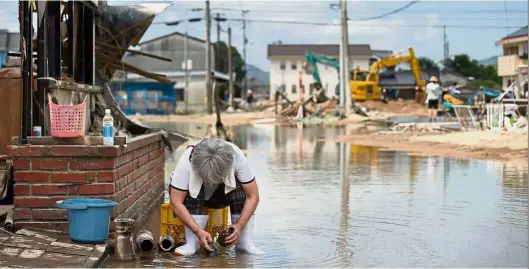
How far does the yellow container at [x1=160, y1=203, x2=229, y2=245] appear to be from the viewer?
7770mm

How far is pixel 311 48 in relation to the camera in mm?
117875

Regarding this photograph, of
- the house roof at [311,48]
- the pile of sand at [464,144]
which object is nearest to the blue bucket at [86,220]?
the pile of sand at [464,144]

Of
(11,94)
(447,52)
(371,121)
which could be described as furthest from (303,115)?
(447,52)

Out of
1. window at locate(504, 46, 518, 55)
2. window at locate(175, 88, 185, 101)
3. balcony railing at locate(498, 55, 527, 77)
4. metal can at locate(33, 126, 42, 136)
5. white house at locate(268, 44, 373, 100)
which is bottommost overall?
metal can at locate(33, 126, 42, 136)

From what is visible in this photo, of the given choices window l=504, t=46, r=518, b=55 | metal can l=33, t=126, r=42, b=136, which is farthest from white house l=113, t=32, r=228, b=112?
metal can l=33, t=126, r=42, b=136

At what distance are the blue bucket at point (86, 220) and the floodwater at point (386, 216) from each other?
40 cm

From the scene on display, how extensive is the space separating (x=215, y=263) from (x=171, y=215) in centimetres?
77

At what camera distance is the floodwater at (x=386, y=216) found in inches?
300

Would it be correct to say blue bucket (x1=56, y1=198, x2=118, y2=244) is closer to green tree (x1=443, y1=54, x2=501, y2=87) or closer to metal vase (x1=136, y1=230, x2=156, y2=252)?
metal vase (x1=136, y1=230, x2=156, y2=252)

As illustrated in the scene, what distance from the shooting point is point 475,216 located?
33.4 feet

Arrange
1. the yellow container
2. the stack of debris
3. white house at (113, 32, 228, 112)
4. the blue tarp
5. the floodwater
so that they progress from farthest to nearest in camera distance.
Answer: white house at (113, 32, 228, 112) → the blue tarp → the stack of debris → the yellow container → the floodwater

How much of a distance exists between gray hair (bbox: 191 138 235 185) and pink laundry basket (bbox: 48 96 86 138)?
1.37 m

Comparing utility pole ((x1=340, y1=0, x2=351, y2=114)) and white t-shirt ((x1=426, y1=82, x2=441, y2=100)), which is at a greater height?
utility pole ((x1=340, y1=0, x2=351, y2=114))

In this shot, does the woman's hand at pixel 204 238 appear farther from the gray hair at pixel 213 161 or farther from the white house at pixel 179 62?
the white house at pixel 179 62
